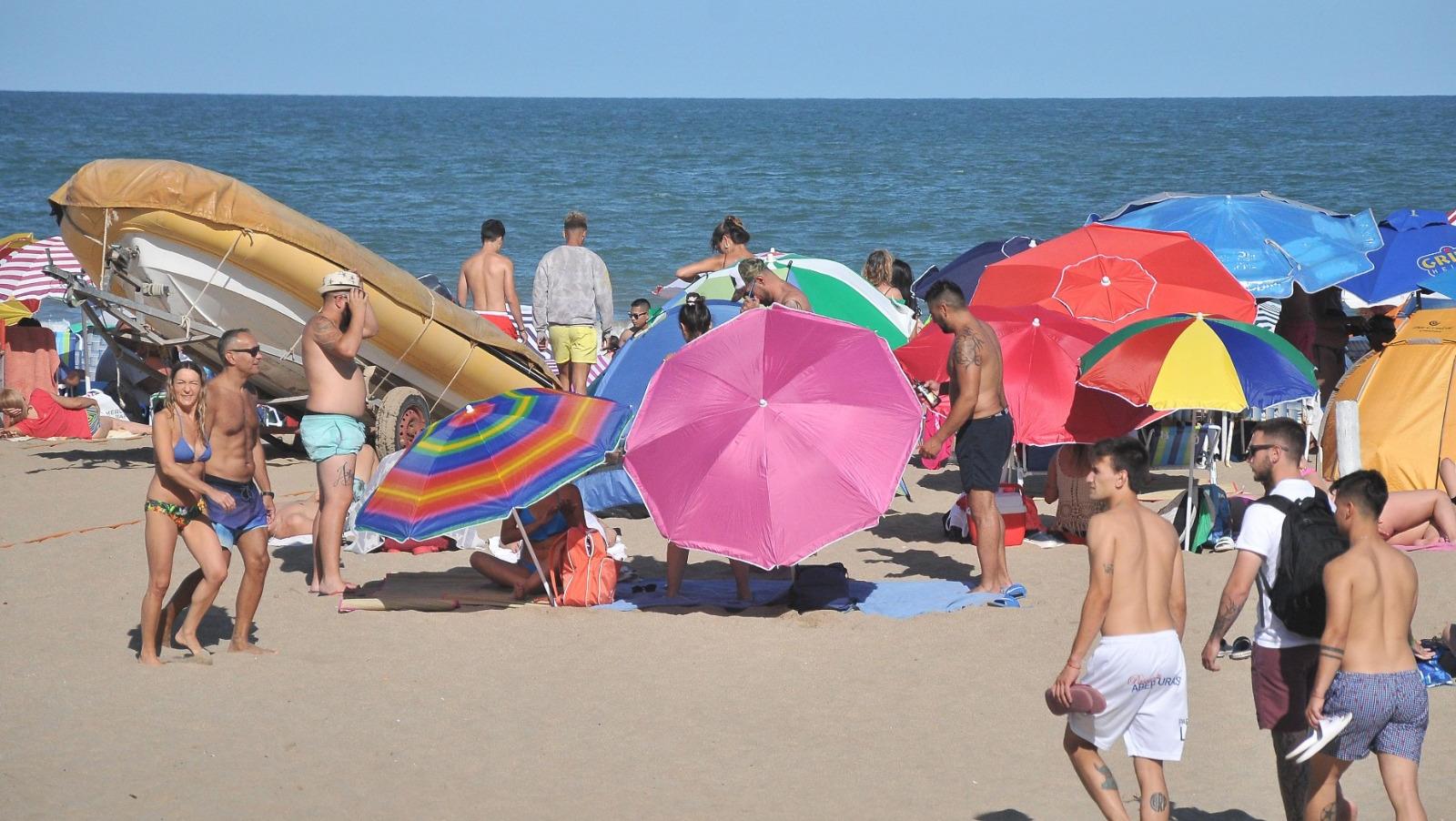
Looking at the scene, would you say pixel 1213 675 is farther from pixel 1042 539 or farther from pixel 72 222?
pixel 72 222

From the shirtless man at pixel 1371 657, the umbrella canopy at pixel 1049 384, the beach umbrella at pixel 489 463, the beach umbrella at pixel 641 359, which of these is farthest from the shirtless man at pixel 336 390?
the shirtless man at pixel 1371 657

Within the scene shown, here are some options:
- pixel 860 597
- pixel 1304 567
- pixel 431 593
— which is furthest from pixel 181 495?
pixel 1304 567

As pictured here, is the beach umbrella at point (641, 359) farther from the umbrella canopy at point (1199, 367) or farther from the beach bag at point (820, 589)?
the umbrella canopy at point (1199, 367)

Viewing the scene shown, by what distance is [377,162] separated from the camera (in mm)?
55625

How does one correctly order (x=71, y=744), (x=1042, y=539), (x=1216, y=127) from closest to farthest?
(x=71, y=744)
(x=1042, y=539)
(x=1216, y=127)

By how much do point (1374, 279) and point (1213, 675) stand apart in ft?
20.7

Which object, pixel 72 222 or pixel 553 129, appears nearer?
pixel 72 222

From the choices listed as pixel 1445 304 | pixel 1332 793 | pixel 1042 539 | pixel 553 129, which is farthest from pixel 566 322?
pixel 553 129

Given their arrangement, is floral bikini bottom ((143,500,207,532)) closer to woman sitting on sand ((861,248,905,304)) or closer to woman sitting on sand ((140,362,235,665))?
woman sitting on sand ((140,362,235,665))

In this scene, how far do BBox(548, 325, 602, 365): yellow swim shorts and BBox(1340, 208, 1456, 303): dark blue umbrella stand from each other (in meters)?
5.73

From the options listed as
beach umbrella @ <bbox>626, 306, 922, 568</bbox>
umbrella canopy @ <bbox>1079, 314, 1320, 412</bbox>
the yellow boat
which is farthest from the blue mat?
the yellow boat

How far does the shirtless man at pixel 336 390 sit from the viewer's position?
7164 millimetres

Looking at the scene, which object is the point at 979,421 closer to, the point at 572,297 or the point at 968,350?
the point at 968,350

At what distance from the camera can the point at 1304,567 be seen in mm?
4188
